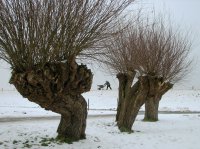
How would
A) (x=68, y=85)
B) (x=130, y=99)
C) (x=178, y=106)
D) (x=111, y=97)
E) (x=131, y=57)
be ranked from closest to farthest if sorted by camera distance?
(x=68, y=85)
(x=130, y=99)
(x=131, y=57)
(x=178, y=106)
(x=111, y=97)

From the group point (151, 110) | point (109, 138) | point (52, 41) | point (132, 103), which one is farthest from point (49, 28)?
point (151, 110)

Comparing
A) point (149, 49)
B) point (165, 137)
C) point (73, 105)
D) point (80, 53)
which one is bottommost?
point (165, 137)

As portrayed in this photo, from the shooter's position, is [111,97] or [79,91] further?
[111,97]

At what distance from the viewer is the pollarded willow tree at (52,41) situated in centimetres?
972

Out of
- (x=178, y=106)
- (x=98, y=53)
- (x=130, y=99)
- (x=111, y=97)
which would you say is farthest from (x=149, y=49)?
(x=111, y=97)

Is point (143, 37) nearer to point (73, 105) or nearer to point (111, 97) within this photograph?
point (73, 105)

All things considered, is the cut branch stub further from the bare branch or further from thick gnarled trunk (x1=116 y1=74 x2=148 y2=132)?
thick gnarled trunk (x1=116 y1=74 x2=148 y2=132)

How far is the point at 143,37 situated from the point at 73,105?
29.2 ft

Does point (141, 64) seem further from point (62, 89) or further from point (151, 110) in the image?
point (62, 89)

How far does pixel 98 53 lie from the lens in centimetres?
1157

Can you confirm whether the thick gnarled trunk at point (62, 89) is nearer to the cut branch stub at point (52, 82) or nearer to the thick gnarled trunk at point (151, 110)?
the cut branch stub at point (52, 82)

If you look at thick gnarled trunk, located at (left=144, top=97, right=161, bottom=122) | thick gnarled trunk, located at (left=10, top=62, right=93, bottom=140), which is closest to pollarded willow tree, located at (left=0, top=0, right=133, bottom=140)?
thick gnarled trunk, located at (left=10, top=62, right=93, bottom=140)

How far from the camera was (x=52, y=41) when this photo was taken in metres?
10.2

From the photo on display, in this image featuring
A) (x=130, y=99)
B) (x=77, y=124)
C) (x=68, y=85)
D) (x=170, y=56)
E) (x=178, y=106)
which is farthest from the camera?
(x=178, y=106)
